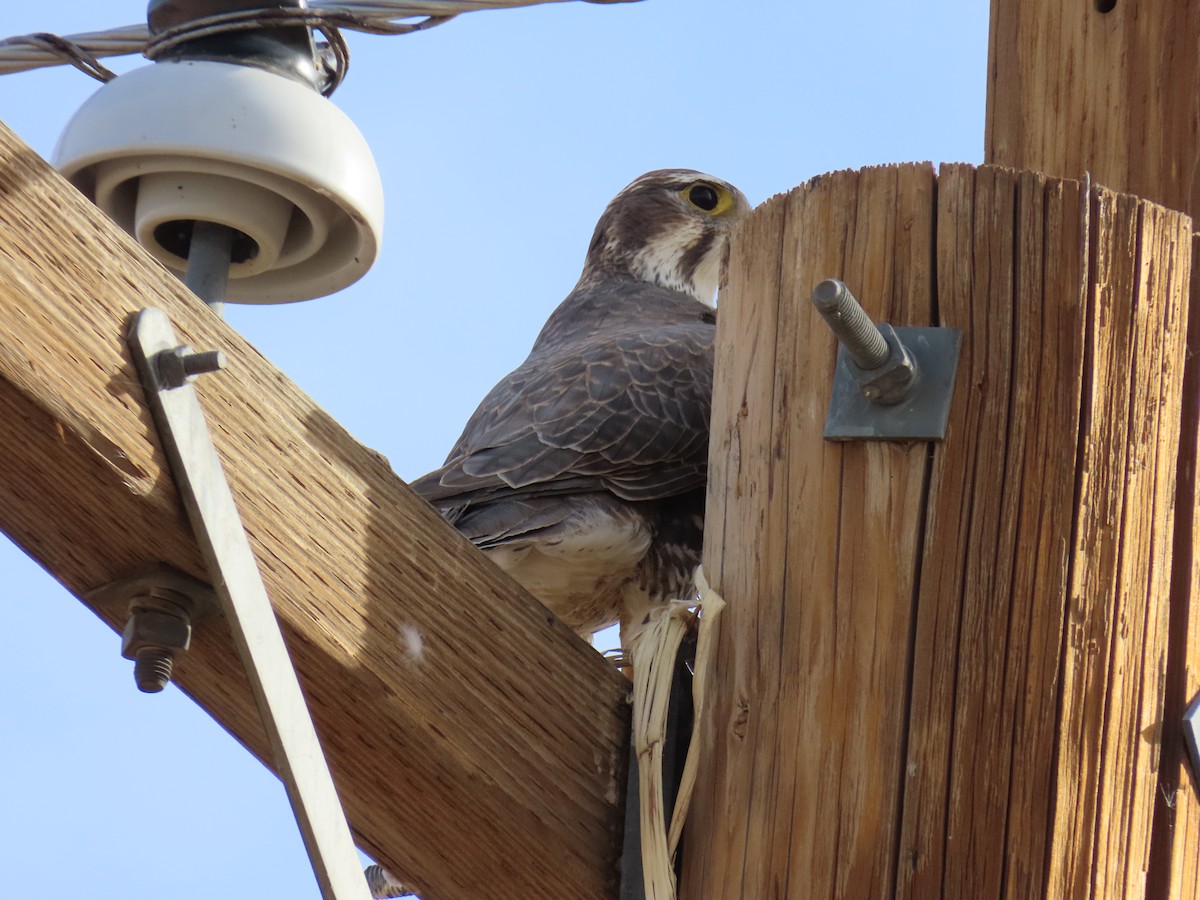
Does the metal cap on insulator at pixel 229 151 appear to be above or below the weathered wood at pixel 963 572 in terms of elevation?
above

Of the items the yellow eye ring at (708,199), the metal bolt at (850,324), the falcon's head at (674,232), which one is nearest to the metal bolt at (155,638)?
the metal bolt at (850,324)

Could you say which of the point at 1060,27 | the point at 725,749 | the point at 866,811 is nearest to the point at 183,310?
the point at 725,749

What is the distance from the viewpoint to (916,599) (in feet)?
5.63

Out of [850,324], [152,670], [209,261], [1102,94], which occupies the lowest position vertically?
[152,670]

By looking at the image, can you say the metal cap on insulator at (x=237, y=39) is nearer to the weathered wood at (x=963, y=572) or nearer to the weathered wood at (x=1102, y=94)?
the weathered wood at (x=963, y=572)

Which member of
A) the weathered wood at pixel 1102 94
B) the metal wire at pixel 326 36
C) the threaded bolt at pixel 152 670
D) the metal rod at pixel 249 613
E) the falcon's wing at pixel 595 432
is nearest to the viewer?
the metal rod at pixel 249 613

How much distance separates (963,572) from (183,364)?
2.67 feet

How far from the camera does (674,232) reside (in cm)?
502

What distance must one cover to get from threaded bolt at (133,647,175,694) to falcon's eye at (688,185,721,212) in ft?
11.7

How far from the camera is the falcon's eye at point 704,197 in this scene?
5043 mm

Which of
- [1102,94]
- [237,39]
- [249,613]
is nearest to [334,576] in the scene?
[249,613]

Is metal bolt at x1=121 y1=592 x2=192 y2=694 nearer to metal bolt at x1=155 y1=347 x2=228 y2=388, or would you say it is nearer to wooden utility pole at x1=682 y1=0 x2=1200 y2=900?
metal bolt at x1=155 y1=347 x2=228 y2=388

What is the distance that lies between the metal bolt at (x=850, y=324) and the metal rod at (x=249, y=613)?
62 cm

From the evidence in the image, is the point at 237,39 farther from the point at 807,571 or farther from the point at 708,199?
the point at 708,199
